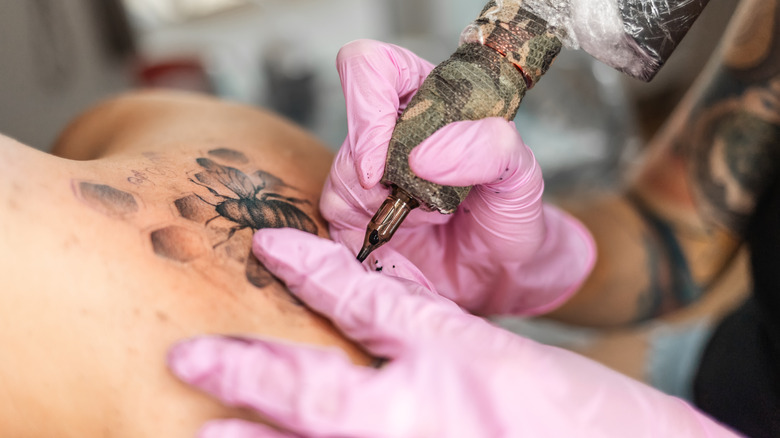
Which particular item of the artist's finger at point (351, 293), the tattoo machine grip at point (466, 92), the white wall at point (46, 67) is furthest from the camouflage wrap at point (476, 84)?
the white wall at point (46, 67)

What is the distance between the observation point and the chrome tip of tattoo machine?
72cm

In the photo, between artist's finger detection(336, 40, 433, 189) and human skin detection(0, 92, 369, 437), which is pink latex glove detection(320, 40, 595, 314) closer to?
artist's finger detection(336, 40, 433, 189)

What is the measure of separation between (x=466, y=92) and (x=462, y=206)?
24 centimetres

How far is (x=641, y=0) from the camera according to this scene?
70 cm

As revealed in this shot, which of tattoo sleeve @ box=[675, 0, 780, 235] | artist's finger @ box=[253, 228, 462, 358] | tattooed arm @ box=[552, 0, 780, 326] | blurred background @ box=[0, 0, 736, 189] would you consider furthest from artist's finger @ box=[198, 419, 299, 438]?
A: blurred background @ box=[0, 0, 736, 189]

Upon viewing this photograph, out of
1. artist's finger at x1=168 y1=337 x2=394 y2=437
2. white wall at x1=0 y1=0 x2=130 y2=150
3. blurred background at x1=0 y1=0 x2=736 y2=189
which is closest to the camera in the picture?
artist's finger at x1=168 y1=337 x2=394 y2=437

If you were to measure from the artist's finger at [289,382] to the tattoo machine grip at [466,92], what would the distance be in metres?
0.21

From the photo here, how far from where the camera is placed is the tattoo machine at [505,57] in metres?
0.70

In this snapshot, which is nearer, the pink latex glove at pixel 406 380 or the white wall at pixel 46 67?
the pink latex glove at pixel 406 380

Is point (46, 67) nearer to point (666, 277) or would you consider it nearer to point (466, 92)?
point (466, 92)

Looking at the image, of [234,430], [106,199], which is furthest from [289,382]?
[106,199]

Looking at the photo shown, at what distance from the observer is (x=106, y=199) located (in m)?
0.68

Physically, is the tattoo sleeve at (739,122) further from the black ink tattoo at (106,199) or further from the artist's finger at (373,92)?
the black ink tattoo at (106,199)

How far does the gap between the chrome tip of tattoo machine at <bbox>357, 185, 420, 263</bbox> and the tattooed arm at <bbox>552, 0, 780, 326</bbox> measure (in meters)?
0.69
